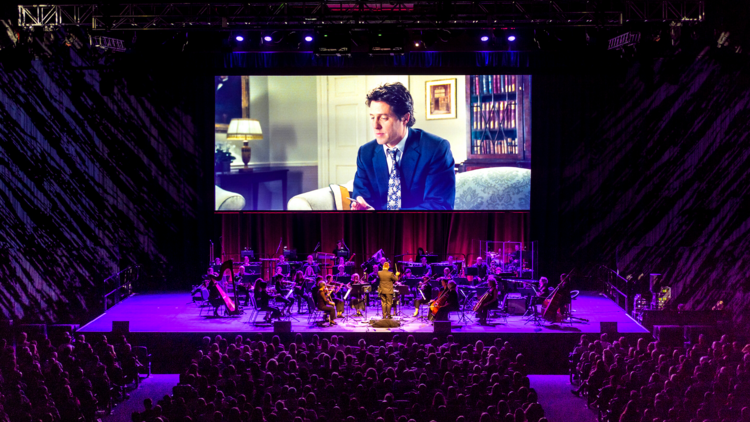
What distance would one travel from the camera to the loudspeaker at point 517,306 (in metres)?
16.6

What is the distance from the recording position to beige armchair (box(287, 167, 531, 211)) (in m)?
20.2

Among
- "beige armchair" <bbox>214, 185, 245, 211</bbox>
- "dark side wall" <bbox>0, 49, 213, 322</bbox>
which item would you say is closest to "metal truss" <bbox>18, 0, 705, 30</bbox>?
"dark side wall" <bbox>0, 49, 213, 322</bbox>

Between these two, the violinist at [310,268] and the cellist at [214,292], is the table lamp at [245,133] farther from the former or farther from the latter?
the cellist at [214,292]

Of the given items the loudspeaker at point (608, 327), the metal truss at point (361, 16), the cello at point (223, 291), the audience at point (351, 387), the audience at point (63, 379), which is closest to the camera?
the audience at point (351, 387)

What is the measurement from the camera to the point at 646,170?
19.9 metres

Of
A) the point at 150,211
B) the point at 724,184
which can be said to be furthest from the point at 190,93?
the point at 724,184

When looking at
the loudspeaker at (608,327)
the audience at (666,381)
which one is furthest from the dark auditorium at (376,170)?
the audience at (666,381)

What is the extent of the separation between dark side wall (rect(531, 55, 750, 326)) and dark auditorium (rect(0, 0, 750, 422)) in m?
0.05

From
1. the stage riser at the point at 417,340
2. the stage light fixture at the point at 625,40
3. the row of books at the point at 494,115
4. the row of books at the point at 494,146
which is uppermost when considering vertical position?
the stage light fixture at the point at 625,40

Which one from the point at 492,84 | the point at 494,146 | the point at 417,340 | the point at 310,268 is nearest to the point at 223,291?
the point at 310,268

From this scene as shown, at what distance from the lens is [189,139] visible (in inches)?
794

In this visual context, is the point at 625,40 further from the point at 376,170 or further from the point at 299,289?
the point at 299,289

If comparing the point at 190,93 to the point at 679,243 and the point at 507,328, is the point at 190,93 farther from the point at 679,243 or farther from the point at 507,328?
the point at 679,243

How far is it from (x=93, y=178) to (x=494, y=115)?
1046 centimetres
